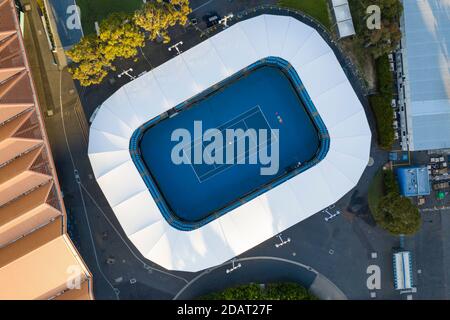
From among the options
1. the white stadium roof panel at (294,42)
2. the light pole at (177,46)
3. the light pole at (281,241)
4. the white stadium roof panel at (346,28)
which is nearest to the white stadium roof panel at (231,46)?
the white stadium roof panel at (294,42)

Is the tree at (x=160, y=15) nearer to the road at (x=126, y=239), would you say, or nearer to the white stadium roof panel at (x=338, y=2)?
the road at (x=126, y=239)

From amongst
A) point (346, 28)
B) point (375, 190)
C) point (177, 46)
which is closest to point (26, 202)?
point (177, 46)

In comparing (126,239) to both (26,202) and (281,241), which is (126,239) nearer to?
(26,202)

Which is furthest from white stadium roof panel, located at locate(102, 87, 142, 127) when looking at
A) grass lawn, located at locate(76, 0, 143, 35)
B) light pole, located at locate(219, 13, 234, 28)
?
light pole, located at locate(219, 13, 234, 28)

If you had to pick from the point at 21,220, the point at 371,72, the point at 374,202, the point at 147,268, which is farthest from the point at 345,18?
the point at 21,220

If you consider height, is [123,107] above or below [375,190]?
above

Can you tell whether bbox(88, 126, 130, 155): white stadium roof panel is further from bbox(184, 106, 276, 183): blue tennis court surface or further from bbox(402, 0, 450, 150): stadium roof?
bbox(402, 0, 450, 150): stadium roof
